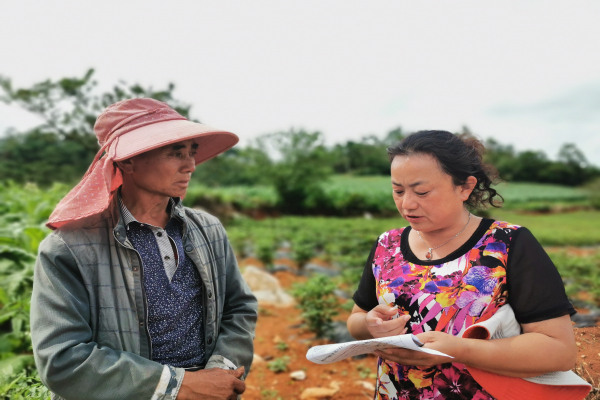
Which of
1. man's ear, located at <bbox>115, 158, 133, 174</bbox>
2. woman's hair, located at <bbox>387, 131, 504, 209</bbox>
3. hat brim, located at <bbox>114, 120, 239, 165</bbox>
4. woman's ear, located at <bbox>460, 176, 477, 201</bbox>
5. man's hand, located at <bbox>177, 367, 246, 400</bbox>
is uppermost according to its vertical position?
woman's hair, located at <bbox>387, 131, 504, 209</bbox>

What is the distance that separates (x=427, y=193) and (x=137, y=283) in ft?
3.86

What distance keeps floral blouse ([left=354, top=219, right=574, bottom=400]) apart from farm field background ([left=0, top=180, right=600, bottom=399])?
1.55 feet

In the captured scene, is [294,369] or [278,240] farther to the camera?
[278,240]

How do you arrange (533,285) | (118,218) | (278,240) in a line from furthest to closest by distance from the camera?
1. (278,240)
2. (118,218)
3. (533,285)

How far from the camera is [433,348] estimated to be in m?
1.39

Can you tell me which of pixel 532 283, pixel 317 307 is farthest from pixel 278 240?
pixel 532 283

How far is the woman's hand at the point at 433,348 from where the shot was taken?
4.56 feet

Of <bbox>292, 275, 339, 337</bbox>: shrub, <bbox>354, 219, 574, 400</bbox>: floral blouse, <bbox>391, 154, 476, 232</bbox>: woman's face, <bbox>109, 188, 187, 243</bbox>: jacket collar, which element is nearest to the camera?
<bbox>354, 219, 574, 400</bbox>: floral blouse

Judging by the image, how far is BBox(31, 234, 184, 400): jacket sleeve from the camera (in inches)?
57.7

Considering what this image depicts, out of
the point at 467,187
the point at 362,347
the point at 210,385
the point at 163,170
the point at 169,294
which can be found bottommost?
the point at 210,385

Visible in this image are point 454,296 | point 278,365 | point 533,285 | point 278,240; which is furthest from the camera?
point 278,240

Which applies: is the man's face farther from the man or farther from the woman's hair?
the woman's hair

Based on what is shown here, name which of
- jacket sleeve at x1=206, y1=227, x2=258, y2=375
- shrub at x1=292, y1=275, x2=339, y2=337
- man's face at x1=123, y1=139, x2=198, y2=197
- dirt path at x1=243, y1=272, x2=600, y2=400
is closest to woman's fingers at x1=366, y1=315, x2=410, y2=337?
jacket sleeve at x1=206, y1=227, x2=258, y2=375

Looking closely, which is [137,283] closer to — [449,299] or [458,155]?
[449,299]
